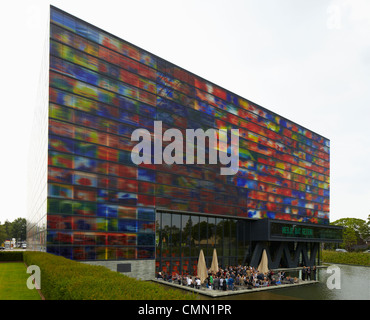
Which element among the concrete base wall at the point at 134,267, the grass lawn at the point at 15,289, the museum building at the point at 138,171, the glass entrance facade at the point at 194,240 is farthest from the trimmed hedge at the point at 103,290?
the glass entrance facade at the point at 194,240

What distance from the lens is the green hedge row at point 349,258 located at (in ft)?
243

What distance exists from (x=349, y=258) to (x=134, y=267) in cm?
6293

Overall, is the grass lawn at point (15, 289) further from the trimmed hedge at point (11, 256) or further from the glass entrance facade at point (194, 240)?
the trimmed hedge at point (11, 256)

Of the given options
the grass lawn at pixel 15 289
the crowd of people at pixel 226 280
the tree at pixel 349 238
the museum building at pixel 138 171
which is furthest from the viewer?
the tree at pixel 349 238

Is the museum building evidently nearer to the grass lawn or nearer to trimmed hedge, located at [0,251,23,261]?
the grass lawn

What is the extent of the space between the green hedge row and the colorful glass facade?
1608 inches

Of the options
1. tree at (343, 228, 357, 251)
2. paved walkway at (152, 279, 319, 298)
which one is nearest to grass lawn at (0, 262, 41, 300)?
paved walkway at (152, 279, 319, 298)

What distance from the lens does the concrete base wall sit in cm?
3384

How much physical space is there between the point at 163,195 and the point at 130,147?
7.06 meters

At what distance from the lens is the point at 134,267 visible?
1393 inches

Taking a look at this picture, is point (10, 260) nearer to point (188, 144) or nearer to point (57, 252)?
point (57, 252)

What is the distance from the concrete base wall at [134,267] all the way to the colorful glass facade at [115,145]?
689 millimetres
